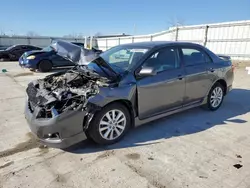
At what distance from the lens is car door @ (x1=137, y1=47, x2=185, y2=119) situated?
3.39m

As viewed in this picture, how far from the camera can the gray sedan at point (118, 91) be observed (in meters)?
2.83

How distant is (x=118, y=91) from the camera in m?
3.07

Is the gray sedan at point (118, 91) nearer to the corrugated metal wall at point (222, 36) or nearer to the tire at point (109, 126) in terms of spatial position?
the tire at point (109, 126)

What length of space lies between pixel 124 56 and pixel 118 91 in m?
1.06

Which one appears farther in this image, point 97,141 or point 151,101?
point 151,101

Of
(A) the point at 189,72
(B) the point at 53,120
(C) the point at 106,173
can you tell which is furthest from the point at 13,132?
(A) the point at 189,72

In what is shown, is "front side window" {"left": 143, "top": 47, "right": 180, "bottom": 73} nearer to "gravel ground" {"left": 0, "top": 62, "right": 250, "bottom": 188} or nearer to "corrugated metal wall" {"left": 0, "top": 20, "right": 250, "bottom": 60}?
"gravel ground" {"left": 0, "top": 62, "right": 250, "bottom": 188}

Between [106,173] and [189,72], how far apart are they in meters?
2.47

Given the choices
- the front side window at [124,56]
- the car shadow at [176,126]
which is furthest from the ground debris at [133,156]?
the front side window at [124,56]

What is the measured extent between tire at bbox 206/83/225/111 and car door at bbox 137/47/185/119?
100cm

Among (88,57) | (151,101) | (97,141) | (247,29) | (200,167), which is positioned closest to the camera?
(200,167)

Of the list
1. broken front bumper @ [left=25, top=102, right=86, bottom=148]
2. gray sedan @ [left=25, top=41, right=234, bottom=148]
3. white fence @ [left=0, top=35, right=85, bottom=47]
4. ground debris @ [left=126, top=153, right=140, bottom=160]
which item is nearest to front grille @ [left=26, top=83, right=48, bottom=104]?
gray sedan @ [left=25, top=41, right=234, bottom=148]

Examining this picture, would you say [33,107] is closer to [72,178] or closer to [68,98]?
[68,98]

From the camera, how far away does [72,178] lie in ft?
8.09
